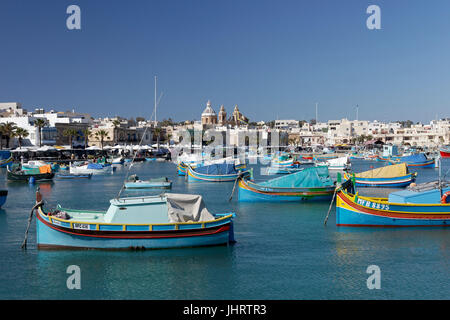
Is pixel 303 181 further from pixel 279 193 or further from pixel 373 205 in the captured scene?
pixel 373 205

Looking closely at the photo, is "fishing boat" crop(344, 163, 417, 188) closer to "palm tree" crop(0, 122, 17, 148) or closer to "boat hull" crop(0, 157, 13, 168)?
"boat hull" crop(0, 157, 13, 168)

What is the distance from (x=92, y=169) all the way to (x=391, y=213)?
186ft

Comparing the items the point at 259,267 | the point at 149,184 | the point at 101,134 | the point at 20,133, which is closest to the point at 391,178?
the point at 149,184

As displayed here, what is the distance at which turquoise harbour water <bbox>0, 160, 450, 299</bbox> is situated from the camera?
1855 centimetres

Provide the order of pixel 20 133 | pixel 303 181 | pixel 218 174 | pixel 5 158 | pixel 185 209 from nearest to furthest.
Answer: pixel 185 209, pixel 303 181, pixel 218 174, pixel 5 158, pixel 20 133

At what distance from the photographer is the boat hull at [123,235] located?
2269 cm

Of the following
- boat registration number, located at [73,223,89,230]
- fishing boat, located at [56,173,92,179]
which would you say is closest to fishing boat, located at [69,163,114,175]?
fishing boat, located at [56,173,92,179]

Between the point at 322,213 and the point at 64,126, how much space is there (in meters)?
104

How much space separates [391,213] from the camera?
92.9 feet

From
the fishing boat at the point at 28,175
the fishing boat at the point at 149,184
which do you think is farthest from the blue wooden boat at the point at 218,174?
the fishing boat at the point at 28,175

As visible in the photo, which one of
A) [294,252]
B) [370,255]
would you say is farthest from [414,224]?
[294,252]

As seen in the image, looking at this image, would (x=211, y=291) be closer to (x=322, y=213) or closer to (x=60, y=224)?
(x=60, y=224)

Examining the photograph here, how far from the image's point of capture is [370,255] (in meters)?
23.3

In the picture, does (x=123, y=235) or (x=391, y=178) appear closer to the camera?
(x=123, y=235)
